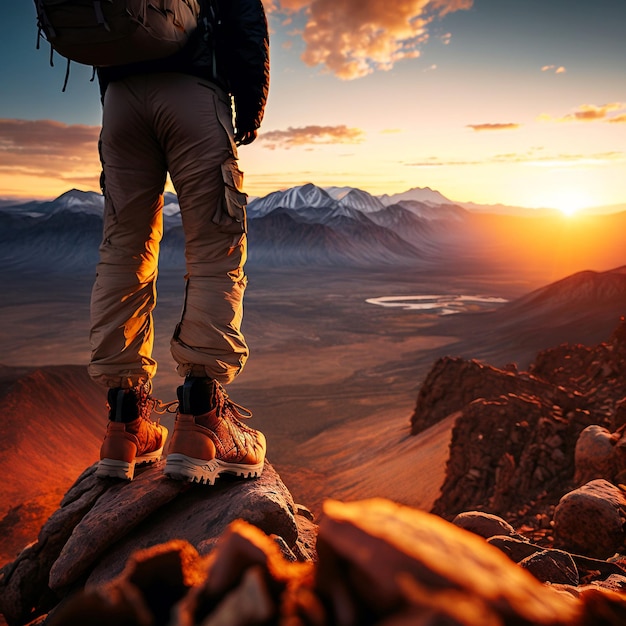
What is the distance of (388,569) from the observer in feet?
1.52

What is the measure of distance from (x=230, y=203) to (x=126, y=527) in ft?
3.93

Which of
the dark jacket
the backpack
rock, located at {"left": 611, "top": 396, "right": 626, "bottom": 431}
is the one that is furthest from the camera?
rock, located at {"left": 611, "top": 396, "right": 626, "bottom": 431}

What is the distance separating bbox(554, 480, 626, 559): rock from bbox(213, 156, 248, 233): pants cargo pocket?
231cm

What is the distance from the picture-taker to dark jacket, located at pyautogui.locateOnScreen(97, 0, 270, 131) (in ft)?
5.21

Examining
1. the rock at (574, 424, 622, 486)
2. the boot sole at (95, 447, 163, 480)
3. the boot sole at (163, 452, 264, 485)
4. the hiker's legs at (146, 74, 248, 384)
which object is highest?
the hiker's legs at (146, 74, 248, 384)

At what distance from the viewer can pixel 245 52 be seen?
1658 mm

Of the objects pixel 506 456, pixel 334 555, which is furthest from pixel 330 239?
pixel 334 555

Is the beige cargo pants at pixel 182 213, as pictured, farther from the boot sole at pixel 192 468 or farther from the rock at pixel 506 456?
the rock at pixel 506 456

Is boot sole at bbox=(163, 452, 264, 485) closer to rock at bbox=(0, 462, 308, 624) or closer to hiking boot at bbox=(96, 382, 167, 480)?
rock at bbox=(0, 462, 308, 624)

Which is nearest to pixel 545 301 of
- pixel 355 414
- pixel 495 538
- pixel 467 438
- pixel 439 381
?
pixel 355 414

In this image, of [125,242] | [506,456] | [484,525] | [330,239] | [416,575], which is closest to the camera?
[416,575]

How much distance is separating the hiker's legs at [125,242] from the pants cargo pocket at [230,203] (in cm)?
29

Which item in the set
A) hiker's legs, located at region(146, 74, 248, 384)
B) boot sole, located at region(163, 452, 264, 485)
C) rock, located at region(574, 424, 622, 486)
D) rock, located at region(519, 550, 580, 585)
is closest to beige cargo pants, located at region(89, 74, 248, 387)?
hiker's legs, located at region(146, 74, 248, 384)

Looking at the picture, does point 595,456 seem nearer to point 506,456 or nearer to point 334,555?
point 506,456
